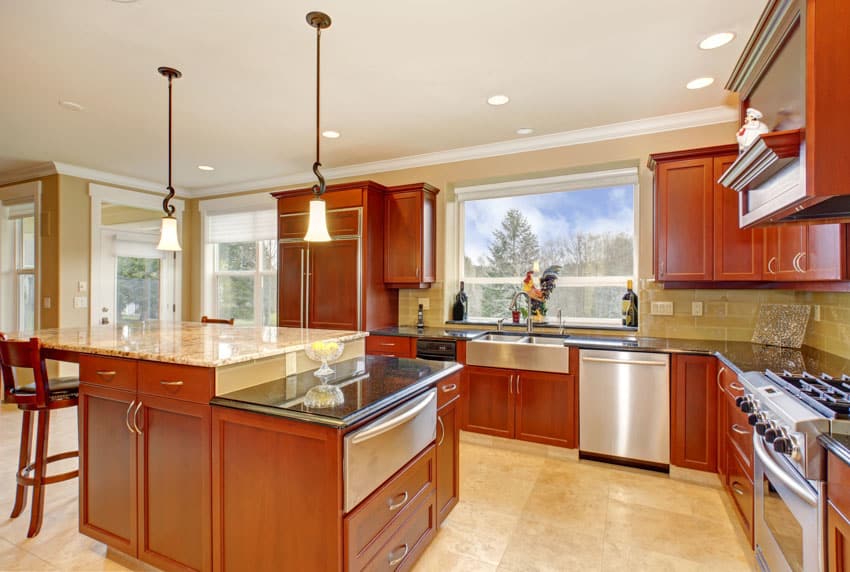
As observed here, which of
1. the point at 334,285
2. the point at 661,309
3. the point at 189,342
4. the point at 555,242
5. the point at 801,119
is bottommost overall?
the point at 189,342

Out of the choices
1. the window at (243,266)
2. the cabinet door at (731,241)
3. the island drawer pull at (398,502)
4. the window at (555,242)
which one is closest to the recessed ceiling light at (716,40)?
the cabinet door at (731,241)

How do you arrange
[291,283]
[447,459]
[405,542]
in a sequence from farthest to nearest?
1. [291,283]
2. [447,459]
3. [405,542]

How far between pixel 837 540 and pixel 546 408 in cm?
203

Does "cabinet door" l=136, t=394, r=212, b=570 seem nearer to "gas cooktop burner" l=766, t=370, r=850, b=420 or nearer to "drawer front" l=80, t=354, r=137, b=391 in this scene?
"drawer front" l=80, t=354, r=137, b=391

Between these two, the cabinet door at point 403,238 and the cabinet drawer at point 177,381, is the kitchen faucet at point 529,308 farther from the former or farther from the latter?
the cabinet drawer at point 177,381

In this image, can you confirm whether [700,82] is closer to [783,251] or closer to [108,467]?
[783,251]

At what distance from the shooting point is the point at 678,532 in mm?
2244

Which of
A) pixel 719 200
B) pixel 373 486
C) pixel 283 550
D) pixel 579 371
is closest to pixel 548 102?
pixel 719 200

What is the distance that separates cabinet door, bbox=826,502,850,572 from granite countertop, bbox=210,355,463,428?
4.46 ft

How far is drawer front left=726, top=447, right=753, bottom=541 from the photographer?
2014mm

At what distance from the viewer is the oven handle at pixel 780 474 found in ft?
4.34

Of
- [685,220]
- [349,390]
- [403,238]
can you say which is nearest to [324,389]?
[349,390]

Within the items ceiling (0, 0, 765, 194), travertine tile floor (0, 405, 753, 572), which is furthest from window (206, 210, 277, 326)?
travertine tile floor (0, 405, 753, 572)

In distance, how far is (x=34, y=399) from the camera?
2.05m
